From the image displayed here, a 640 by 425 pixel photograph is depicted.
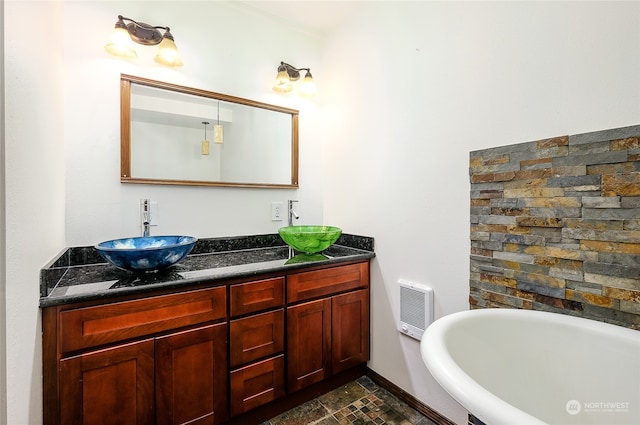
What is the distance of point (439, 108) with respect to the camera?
61.7 inches

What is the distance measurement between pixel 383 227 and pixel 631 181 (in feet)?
3.75

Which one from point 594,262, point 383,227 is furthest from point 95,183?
point 594,262

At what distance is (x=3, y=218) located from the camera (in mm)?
764

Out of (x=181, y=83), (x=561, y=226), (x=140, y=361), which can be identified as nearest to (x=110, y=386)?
(x=140, y=361)

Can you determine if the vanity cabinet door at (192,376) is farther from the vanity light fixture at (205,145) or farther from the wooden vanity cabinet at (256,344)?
the vanity light fixture at (205,145)

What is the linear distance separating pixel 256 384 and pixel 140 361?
1.90 feet

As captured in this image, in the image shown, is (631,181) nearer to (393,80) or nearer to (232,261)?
(393,80)

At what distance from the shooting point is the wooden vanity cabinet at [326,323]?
5.35ft

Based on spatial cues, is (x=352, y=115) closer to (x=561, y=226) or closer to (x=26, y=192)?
(x=561, y=226)

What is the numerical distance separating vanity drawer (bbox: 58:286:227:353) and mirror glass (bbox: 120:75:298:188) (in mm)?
797

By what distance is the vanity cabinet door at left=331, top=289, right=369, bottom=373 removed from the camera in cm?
180

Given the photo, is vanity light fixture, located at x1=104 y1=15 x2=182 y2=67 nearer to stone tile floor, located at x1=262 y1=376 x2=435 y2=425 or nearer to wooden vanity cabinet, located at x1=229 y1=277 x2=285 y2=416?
wooden vanity cabinet, located at x1=229 y1=277 x2=285 y2=416

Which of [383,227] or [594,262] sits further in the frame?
[383,227]

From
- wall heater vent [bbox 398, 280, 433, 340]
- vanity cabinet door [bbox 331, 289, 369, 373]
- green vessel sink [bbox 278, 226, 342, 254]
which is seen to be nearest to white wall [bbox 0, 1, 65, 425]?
green vessel sink [bbox 278, 226, 342, 254]
